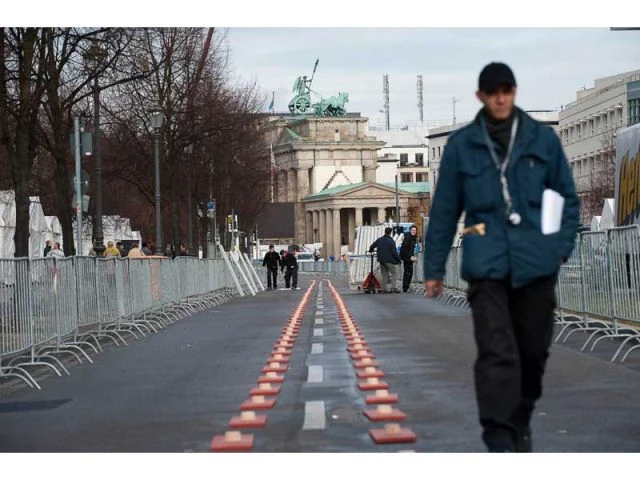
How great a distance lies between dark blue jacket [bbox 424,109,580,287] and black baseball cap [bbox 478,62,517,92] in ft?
0.78

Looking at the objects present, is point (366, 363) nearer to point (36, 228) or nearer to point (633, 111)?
point (36, 228)

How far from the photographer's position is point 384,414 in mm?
9969

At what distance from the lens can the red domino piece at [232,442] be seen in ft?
27.6

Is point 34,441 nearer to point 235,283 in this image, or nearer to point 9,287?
point 9,287

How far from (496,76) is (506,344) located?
1251 millimetres

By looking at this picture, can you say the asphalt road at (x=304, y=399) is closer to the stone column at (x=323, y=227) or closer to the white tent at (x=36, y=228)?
the white tent at (x=36, y=228)

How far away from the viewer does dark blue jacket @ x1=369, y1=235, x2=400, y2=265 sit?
1668 inches

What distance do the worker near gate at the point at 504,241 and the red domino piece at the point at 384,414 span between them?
8.13 ft

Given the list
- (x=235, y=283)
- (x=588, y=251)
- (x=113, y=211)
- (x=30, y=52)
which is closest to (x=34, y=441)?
(x=588, y=251)

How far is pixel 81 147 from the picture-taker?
34938 millimetres

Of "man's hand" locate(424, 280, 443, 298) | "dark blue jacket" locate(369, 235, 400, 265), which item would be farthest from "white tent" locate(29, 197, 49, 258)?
"man's hand" locate(424, 280, 443, 298)

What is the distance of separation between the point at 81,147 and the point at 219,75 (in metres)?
23.8

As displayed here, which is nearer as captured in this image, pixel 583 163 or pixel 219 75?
pixel 219 75

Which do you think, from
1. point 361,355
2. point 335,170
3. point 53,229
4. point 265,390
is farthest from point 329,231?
point 265,390
